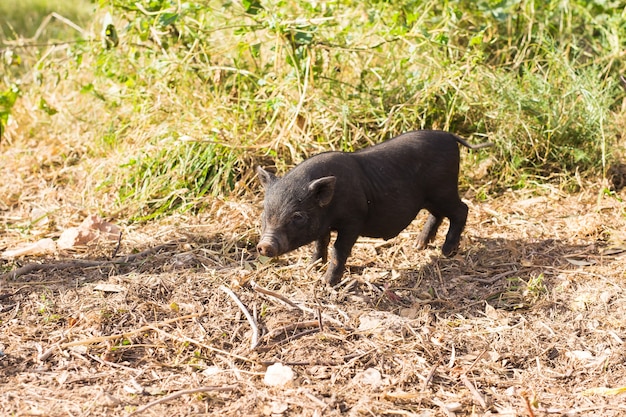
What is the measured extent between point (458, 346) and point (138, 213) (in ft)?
8.86

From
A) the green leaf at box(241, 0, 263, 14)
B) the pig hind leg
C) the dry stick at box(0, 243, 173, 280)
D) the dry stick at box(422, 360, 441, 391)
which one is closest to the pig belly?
the pig hind leg

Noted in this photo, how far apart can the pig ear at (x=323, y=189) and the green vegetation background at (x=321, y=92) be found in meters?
1.58

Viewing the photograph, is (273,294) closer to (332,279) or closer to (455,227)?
(332,279)

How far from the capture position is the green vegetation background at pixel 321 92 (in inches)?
225

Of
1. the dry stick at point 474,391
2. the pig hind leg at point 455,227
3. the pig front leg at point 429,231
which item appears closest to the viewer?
the dry stick at point 474,391

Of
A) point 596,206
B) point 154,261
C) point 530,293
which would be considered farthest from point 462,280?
point 154,261

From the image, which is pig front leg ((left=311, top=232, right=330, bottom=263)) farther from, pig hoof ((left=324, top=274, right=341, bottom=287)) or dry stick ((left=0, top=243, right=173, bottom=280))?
dry stick ((left=0, top=243, right=173, bottom=280))

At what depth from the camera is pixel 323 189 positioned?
13.5 ft

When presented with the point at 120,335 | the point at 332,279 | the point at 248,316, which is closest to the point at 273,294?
Result: the point at 248,316

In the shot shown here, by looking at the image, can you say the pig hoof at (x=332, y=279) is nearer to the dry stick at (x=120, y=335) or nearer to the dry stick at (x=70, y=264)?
the dry stick at (x=120, y=335)

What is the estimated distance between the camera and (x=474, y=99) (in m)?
5.95

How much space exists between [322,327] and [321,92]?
249 centimetres

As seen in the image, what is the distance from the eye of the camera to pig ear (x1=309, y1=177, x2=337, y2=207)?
406 centimetres

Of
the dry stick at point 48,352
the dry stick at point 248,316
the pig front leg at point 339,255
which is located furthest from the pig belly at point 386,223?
the dry stick at point 48,352
